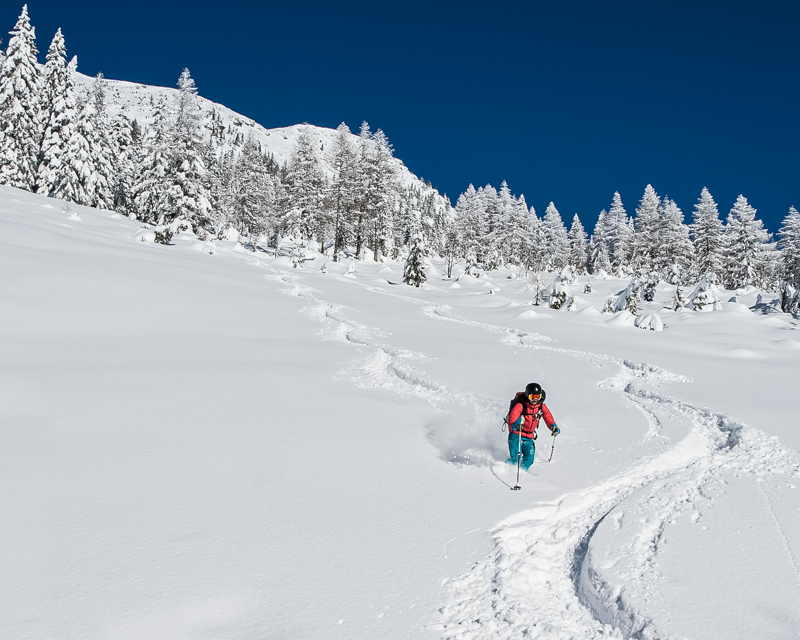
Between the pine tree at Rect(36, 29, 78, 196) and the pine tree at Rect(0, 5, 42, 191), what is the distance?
818 mm

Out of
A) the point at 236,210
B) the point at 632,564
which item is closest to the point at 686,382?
the point at 632,564

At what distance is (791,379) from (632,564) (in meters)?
9.71

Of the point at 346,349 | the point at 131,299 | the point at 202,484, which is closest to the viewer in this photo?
the point at 202,484

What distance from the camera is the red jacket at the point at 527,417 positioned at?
629 centimetres

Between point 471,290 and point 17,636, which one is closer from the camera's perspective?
point 17,636

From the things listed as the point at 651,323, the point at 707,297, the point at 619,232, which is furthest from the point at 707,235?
the point at 651,323

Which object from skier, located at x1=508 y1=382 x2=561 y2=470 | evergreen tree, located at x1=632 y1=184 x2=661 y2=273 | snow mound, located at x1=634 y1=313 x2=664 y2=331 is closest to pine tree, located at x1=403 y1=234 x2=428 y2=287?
snow mound, located at x1=634 y1=313 x2=664 y2=331

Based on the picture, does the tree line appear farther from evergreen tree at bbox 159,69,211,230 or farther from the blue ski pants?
the blue ski pants

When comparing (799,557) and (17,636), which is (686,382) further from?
(17,636)

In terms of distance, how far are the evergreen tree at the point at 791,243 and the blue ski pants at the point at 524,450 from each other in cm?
4353

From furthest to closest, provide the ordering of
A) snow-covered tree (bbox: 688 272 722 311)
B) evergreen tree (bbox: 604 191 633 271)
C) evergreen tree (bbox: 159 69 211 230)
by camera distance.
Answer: evergreen tree (bbox: 604 191 633 271)
evergreen tree (bbox: 159 69 211 230)
snow-covered tree (bbox: 688 272 722 311)

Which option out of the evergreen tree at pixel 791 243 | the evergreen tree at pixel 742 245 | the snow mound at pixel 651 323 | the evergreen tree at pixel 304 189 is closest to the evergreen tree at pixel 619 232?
the evergreen tree at pixel 742 245

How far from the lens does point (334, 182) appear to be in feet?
141

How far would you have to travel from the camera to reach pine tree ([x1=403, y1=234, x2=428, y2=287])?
3195 centimetres
